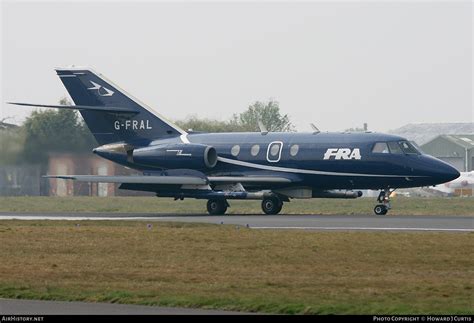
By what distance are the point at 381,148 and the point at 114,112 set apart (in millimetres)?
10373

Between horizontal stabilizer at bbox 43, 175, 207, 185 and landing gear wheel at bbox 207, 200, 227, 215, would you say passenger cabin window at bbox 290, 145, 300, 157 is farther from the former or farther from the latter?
horizontal stabilizer at bbox 43, 175, 207, 185

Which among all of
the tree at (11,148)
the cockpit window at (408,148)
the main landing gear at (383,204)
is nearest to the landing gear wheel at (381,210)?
the main landing gear at (383,204)

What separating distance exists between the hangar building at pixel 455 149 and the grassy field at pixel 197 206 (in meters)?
46.3

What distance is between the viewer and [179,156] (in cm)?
4225

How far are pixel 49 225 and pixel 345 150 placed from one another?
487 inches

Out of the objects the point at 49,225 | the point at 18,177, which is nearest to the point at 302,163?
the point at 49,225

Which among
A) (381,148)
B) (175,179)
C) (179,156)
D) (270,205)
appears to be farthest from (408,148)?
(179,156)

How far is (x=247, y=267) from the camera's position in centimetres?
2066

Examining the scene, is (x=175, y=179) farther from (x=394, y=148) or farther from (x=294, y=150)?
(x=394, y=148)

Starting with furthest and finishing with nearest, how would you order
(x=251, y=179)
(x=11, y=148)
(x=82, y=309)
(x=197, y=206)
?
(x=11, y=148) < (x=197, y=206) < (x=251, y=179) < (x=82, y=309)

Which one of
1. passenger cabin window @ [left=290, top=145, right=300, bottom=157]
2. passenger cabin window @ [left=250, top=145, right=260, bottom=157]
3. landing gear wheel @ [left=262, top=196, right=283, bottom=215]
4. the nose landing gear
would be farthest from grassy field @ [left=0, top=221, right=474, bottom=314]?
passenger cabin window @ [left=250, top=145, right=260, bottom=157]

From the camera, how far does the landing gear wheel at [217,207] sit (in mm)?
42000

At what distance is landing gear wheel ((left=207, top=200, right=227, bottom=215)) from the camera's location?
4200cm

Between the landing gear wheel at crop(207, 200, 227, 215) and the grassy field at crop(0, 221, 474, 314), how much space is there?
1225cm
